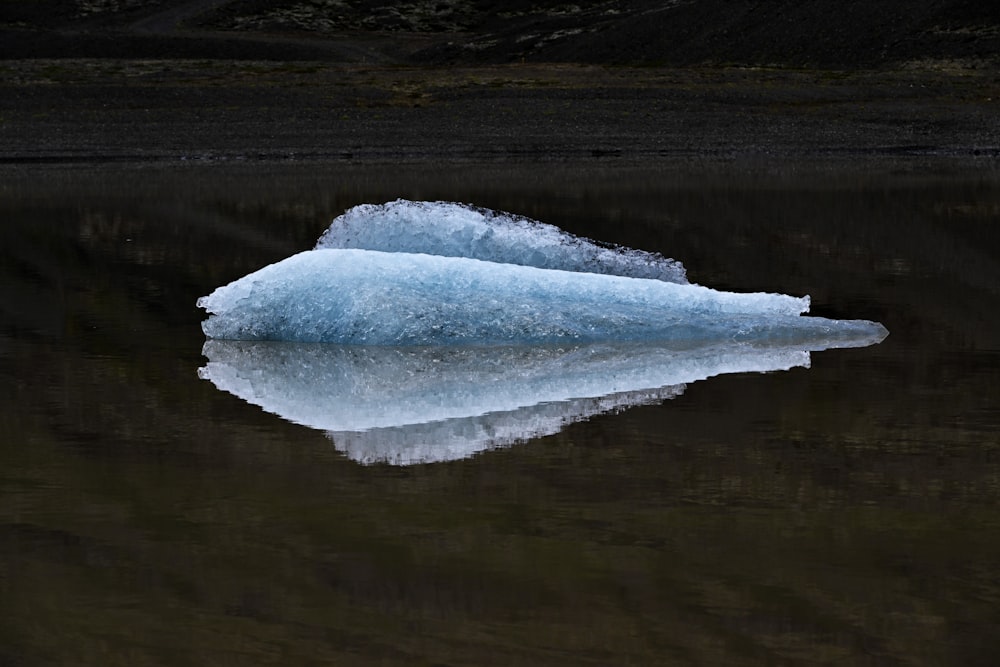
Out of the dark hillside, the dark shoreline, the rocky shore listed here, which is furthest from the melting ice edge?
the dark hillside

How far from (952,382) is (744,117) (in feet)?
99.0

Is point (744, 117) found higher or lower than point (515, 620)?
lower

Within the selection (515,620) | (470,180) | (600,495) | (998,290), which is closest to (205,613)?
(515,620)

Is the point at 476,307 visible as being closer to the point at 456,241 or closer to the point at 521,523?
the point at 456,241

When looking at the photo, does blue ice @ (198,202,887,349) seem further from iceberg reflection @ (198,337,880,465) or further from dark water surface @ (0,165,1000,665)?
dark water surface @ (0,165,1000,665)

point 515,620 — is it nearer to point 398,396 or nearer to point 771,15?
point 398,396

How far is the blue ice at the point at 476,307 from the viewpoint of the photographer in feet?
32.1

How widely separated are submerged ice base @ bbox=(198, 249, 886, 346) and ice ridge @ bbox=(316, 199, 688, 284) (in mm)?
880

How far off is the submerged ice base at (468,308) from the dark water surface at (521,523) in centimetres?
52

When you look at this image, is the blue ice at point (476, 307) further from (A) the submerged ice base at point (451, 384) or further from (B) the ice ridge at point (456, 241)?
(B) the ice ridge at point (456, 241)

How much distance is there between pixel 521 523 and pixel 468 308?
4.20 meters

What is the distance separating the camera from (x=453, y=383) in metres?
8.57

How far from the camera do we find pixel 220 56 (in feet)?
241

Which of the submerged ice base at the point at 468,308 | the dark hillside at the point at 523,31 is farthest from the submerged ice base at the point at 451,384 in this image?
the dark hillside at the point at 523,31
